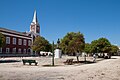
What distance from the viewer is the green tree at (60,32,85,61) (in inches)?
1496

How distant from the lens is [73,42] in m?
37.8

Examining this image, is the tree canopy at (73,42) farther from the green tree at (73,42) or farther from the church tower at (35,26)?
the church tower at (35,26)

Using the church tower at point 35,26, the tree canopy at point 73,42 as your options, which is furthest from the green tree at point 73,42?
the church tower at point 35,26

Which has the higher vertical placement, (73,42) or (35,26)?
(35,26)

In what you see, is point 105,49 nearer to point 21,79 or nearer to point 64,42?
point 64,42

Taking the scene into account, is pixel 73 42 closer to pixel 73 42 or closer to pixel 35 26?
pixel 73 42

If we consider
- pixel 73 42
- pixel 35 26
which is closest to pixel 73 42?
pixel 73 42

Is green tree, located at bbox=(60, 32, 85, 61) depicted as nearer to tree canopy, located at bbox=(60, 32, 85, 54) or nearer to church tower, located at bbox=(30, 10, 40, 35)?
tree canopy, located at bbox=(60, 32, 85, 54)

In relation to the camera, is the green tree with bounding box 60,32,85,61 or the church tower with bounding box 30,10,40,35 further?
the church tower with bounding box 30,10,40,35

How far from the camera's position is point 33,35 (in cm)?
9638

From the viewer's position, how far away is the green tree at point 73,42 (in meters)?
38.0

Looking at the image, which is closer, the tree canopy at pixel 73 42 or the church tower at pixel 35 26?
the tree canopy at pixel 73 42

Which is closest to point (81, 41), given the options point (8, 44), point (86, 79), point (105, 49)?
point (86, 79)

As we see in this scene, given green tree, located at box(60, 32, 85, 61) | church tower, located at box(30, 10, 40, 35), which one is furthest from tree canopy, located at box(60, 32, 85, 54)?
church tower, located at box(30, 10, 40, 35)
